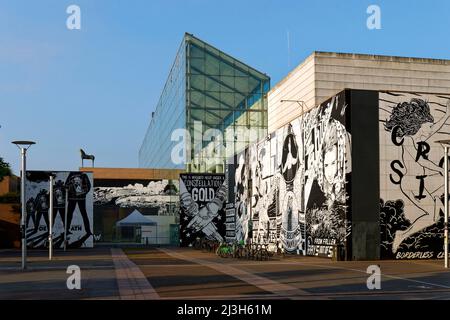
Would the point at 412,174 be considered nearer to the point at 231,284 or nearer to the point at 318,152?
the point at 318,152

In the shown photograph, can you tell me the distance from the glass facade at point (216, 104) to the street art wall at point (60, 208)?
1116 cm

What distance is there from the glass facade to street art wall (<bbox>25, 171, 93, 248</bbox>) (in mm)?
11163

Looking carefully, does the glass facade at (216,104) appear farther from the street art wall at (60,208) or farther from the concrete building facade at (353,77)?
the street art wall at (60,208)

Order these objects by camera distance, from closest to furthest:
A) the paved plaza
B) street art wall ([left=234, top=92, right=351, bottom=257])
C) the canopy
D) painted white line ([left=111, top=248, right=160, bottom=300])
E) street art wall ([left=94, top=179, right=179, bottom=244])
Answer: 1. painted white line ([left=111, top=248, right=160, bottom=300])
2. the paved plaza
3. street art wall ([left=234, top=92, right=351, bottom=257])
4. the canopy
5. street art wall ([left=94, top=179, right=179, bottom=244])

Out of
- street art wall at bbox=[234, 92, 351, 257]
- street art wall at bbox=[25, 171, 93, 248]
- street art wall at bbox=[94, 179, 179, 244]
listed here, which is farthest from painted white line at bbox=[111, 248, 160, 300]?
street art wall at bbox=[94, 179, 179, 244]

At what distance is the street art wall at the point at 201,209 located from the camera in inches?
2362

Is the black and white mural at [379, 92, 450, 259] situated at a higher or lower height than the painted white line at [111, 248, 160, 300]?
higher

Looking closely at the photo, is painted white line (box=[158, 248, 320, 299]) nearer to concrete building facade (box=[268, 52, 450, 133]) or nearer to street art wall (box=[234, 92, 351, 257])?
street art wall (box=[234, 92, 351, 257])

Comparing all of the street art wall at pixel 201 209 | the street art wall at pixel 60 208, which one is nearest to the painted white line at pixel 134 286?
the street art wall at pixel 60 208

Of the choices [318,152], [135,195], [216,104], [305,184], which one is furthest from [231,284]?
[135,195]

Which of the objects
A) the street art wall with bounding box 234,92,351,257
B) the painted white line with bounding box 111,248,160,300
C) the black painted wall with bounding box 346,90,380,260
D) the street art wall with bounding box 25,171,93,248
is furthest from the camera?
the street art wall with bounding box 25,171,93,248

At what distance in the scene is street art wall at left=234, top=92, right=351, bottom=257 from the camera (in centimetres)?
3359

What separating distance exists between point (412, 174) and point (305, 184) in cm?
715
